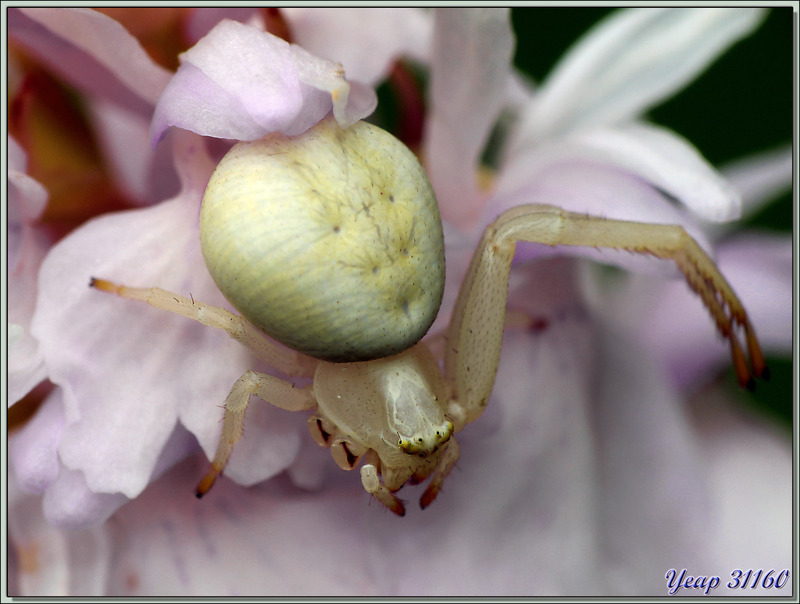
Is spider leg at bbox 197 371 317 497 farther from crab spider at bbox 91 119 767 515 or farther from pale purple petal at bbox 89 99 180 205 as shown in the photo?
pale purple petal at bbox 89 99 180 205

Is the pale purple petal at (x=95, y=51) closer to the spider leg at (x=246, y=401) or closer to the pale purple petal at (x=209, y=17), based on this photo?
the pale purple petal at (x=209, y=17)

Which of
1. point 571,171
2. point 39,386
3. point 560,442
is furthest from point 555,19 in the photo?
point 39,386

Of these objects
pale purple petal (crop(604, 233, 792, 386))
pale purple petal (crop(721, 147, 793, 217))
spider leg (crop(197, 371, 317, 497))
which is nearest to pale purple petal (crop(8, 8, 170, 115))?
spider leg (crop(197, 371, 317, 497))

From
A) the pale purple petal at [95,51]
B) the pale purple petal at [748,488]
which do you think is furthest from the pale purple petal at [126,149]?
the pale purple petal at [748,488]

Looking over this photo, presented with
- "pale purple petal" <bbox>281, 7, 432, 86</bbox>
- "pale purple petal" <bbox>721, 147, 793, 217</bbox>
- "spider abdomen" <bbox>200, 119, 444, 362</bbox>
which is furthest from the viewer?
"pale purple petal" <bbox>721, 147, 793, 217</bbox>

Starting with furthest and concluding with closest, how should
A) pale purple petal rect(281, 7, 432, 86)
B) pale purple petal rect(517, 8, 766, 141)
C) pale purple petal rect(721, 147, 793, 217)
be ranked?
1. pale purple petal rect(721, 147, 793, 217)
2. pale purple petal rect(517, 8, 766, 141)
3. pale purple petal rect(281, 7, 432, 86)

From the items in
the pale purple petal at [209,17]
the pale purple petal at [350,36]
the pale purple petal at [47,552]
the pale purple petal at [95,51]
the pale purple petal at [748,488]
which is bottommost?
the pale purple petal at [47,552]

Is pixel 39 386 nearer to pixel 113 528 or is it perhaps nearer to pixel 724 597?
pixel 113 528
